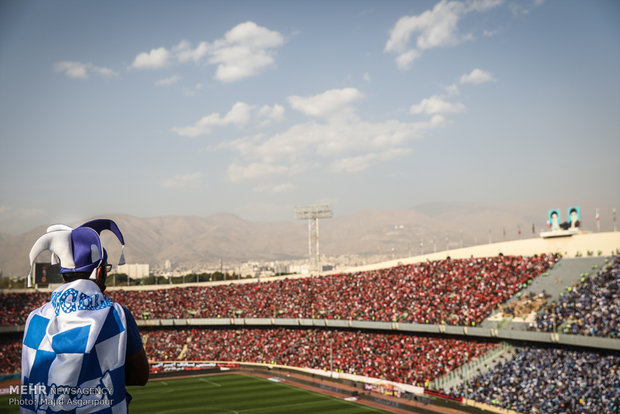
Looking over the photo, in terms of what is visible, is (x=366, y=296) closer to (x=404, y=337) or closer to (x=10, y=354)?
(x=404, y=337)

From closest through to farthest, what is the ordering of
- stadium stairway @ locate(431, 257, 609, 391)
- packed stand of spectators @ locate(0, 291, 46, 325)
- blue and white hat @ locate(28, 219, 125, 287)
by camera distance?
blue and white hat @ locate(28, 219, 125, 287)
stadium stairway @ locate(431, 257, 609, 391)
packed stand of spectators @ locate(0, 291, 46, 325)

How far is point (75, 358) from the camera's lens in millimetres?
3020

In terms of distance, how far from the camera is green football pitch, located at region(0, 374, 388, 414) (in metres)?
38.1

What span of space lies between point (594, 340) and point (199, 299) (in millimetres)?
49218

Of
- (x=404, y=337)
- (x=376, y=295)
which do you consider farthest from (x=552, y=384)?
(x=376, y=295)

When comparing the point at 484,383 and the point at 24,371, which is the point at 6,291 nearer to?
the point at 484,383

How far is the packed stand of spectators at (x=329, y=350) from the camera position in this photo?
141 ft

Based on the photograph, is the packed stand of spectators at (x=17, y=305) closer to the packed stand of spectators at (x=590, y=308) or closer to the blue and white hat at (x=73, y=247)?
the packed stand of spectators at (x=590, y=308)

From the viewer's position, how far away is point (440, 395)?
1523 inches

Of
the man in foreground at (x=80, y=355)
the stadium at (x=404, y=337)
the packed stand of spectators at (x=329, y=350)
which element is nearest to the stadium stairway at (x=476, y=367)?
the stadium at (x=404, y=337)

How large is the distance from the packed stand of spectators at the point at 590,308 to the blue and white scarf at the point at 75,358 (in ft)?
120

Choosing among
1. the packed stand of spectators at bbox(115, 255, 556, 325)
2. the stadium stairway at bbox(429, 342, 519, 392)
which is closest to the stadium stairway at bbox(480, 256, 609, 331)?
the packed stand of spectators at bbox(115, 255, 556, 325)

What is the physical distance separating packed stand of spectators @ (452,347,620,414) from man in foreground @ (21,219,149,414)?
1339 inches

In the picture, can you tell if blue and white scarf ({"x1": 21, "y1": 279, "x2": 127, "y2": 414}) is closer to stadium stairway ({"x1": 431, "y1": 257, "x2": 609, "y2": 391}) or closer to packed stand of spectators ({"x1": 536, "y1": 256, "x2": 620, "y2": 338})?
packed stand of spectators ({"x1": 536, "y1": 256, "x2": 620, "y2": 338})
